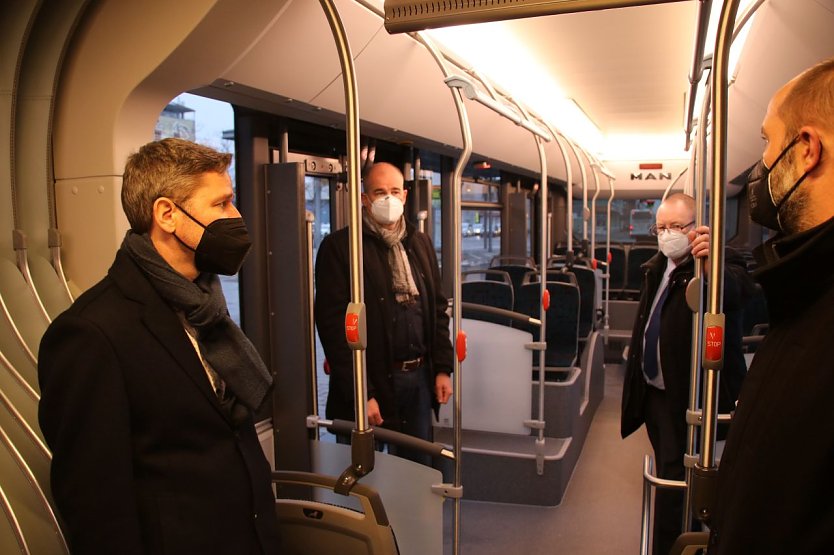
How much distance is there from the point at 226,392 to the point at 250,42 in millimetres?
1056

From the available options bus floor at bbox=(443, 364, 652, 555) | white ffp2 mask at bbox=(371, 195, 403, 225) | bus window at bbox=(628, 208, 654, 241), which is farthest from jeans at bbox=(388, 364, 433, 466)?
bus window at bbox=(628, 208, 654, 241)

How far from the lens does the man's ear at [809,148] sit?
113 cm

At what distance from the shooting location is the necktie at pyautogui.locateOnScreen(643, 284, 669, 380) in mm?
2824

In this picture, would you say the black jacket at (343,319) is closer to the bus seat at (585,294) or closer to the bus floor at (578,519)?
the bus floor at (578,519)

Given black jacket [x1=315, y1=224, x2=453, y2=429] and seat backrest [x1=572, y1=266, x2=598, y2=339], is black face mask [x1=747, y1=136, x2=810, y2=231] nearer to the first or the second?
black jacket [x1=315, y1=224, x2=453, y2=429]

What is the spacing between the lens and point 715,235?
1357mm

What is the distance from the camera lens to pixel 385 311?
8.96 ft

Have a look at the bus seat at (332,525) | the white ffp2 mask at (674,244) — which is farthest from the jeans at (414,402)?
the white ffp2 mask at (674,244)

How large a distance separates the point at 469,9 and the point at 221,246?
0.78 meters

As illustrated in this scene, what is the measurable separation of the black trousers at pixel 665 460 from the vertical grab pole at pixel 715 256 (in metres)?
1.38

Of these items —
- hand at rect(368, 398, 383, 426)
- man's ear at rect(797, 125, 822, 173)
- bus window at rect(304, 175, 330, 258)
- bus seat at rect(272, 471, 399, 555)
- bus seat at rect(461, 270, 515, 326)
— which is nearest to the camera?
man's ear at rect(797, 125, 822, 173)

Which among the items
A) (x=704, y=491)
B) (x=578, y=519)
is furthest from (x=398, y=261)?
(x=578, y=519)

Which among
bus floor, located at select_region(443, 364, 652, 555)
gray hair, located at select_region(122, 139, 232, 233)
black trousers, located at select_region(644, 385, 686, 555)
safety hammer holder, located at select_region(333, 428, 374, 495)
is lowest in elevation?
bus floor, located at select_region(443, 364, 652, 555)

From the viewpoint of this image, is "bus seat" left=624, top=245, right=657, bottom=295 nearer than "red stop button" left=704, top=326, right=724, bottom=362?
No
